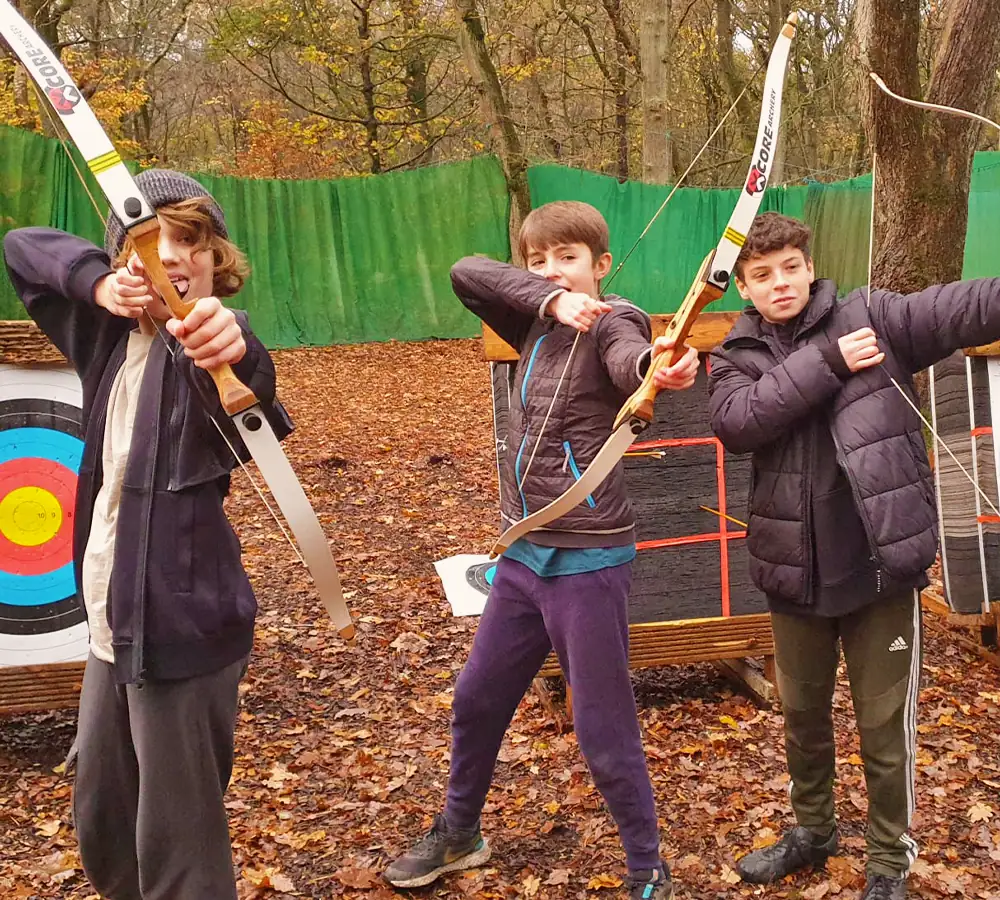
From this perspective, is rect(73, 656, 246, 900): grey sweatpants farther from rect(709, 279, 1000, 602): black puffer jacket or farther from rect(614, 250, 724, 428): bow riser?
rect(709, 279, 1000, 602): black puffer jacket

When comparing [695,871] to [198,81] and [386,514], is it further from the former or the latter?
[198,81]

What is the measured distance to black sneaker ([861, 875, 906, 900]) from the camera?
2.10m

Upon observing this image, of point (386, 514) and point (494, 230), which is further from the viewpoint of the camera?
point (494, 230)

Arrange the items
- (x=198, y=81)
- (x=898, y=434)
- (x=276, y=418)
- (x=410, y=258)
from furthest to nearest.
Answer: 1. (x=198, y=81)
2. (x=410, y=258)
3. (x=898, y=434)
4. (x=276, y=418)

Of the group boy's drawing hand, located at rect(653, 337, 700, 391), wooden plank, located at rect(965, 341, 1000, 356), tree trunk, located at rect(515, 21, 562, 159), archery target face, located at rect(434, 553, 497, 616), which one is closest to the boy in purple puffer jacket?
boy's drawing hand, located at rect(653, 337, 700, 391)

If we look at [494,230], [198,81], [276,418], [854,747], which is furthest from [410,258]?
[198,81]

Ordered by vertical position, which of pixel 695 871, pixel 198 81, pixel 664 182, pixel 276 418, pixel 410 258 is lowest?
pixel 695 871

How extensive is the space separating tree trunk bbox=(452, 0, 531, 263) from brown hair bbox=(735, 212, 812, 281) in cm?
836

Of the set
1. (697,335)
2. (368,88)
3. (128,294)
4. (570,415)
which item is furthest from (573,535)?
(368,88)

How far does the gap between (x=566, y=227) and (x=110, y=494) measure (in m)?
1.05

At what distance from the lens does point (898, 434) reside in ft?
6.48

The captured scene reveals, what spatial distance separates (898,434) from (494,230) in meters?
9.91

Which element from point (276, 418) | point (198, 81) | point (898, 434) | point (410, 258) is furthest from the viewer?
point (198, 81)

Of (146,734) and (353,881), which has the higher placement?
(146,734)
